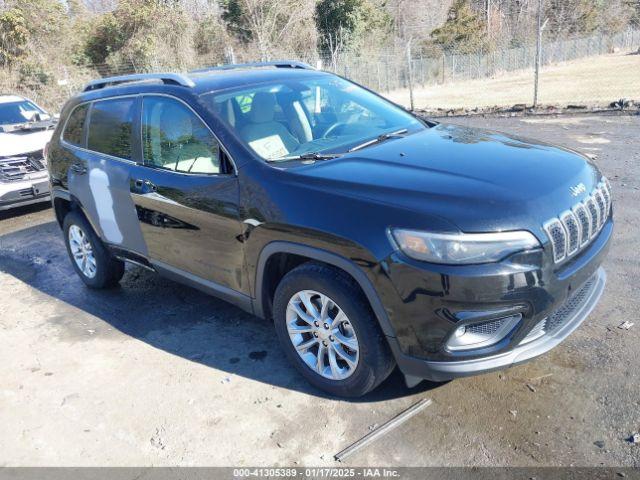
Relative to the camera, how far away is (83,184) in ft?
15.6

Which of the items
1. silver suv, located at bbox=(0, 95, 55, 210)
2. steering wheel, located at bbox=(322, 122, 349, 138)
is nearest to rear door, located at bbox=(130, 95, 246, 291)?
steering wheel, located at bbox=(322, 122, 349, 138)

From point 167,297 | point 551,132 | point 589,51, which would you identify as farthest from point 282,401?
point 589,51

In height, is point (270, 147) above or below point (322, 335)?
above

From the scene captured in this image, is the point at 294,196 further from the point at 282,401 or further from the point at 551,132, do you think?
the point at 551,132

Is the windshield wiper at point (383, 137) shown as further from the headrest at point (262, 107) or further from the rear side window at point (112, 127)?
the rear side window at point (112, 127)

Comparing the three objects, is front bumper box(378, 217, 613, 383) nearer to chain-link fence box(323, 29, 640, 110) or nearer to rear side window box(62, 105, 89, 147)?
rear side window box(62, 105, 89, 147)

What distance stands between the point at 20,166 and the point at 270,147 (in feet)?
20.2

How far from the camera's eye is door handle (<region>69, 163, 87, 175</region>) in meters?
4.71

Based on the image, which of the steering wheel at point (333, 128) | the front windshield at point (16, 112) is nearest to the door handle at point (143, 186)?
the steering wheel at point (333, 128)

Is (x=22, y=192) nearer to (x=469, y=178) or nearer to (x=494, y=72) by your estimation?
(x=469, y=178)

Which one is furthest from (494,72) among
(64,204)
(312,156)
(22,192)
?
(312,156)

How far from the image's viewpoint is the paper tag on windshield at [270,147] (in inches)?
134

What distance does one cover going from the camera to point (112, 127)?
443 centimetres

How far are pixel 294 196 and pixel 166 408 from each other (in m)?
1.53
